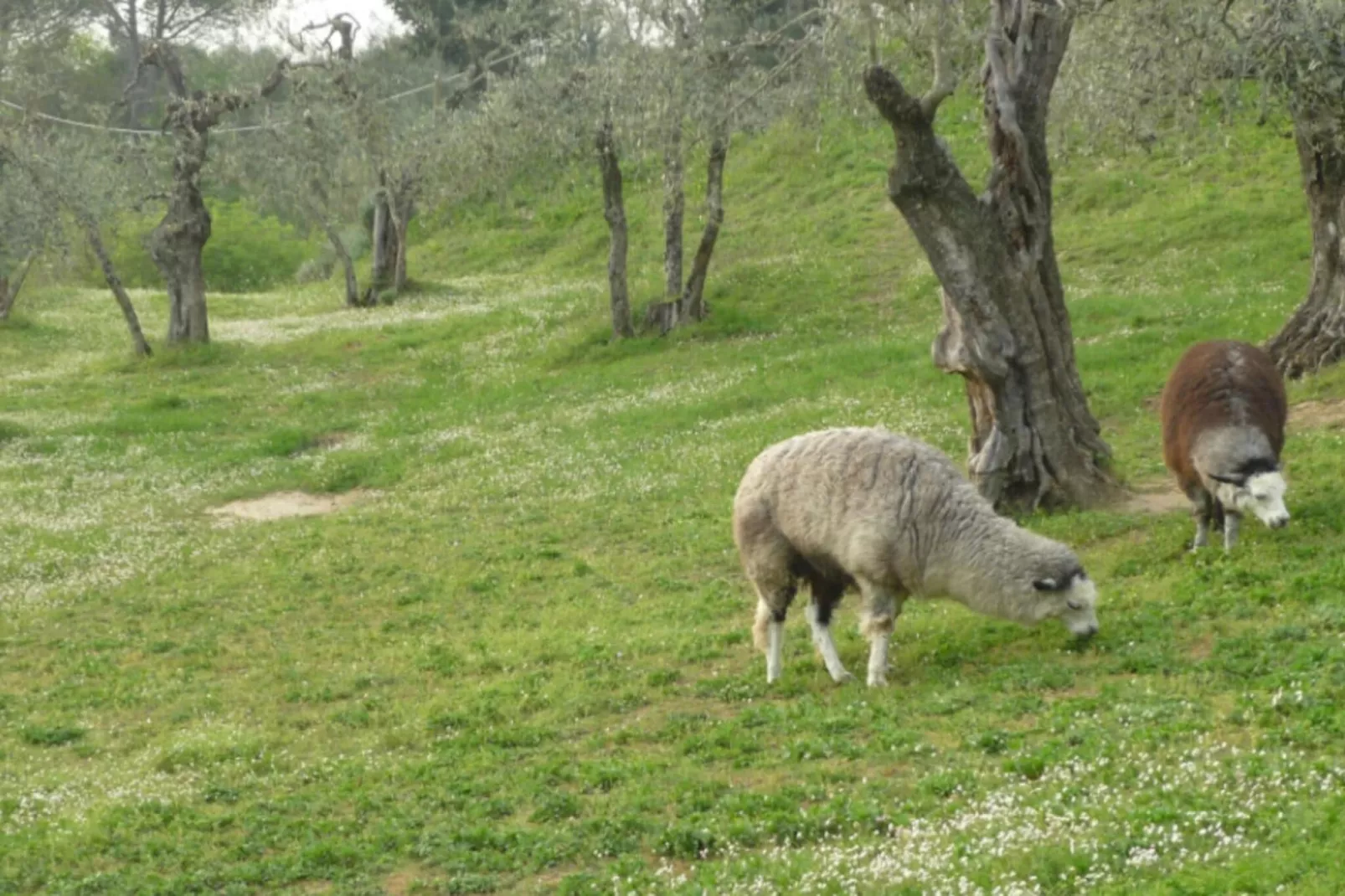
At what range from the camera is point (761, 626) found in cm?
1459

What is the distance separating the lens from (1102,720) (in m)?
11.2

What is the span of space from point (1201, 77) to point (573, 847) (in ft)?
45.3

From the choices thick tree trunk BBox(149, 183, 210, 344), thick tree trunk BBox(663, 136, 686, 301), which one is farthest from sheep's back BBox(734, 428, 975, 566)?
thick tree trunk BBox(149, 183, 210, 344)

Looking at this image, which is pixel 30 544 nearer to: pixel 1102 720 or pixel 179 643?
Answer: pixel 179 643

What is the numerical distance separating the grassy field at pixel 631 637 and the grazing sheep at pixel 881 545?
0.57 meters

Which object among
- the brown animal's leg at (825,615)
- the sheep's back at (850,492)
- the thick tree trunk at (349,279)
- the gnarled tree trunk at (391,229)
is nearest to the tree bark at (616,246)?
the gnarled tree trunk at (391,229)

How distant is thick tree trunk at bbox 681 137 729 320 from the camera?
35.8 metres

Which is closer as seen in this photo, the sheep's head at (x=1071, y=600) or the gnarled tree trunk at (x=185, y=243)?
the sheep's head at (x=1071, y=600)

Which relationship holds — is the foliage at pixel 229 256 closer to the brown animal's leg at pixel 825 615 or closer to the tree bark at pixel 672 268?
the tree bark at pixel 672 268

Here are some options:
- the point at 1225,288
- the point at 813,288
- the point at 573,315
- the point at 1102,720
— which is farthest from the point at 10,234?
the point at 1102,720

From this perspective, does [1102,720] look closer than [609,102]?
Yes

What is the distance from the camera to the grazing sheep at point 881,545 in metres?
13.6

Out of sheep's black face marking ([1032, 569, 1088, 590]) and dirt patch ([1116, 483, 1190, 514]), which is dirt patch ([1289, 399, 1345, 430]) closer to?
dirt patch ([1116, 483, 1190, 514])

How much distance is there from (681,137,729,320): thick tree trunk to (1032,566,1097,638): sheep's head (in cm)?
2285
